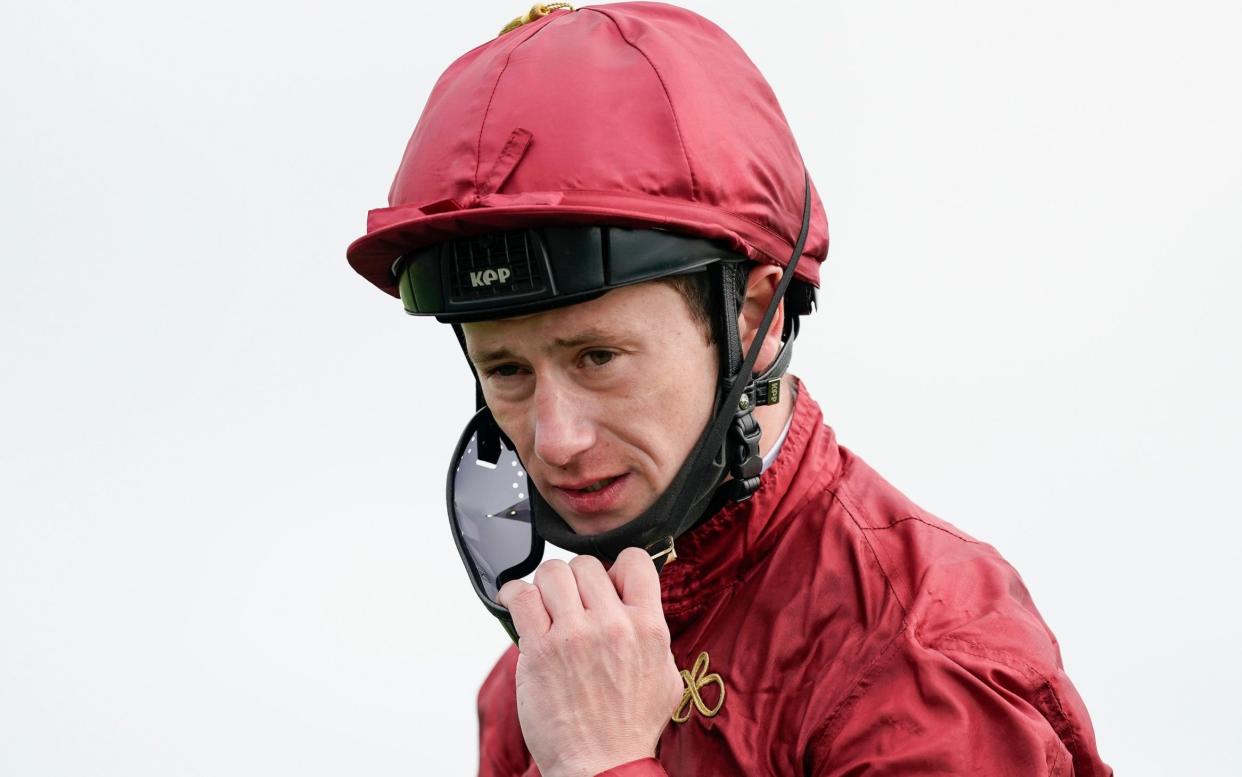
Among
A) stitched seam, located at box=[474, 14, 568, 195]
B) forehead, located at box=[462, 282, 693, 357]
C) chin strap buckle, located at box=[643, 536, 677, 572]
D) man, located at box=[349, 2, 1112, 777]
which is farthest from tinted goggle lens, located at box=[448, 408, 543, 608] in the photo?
stitched seam, located at box=[474, 14, 568, 195]

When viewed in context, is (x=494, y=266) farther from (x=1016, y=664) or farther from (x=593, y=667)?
(x=1016, y=664)

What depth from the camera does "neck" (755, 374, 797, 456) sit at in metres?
2.57

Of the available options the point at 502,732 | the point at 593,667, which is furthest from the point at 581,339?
the point at 502,732

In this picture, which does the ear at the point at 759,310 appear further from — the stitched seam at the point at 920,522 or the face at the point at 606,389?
the stitched seam at the point at 920,522

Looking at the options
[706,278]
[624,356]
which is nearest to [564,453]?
[624,356]

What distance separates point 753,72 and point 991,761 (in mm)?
1212

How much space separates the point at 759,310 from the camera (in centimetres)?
254

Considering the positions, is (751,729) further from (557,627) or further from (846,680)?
(557,627)

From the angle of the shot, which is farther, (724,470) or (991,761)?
(724,470)

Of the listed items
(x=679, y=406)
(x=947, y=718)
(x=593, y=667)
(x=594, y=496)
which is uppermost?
(x=679, y=406)

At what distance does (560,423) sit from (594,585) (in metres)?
0.26

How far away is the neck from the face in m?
0.17

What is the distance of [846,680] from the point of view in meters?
2.22

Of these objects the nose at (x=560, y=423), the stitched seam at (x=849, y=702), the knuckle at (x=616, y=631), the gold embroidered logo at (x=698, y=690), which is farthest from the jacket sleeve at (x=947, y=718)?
the nose at (x=560, y=423)
